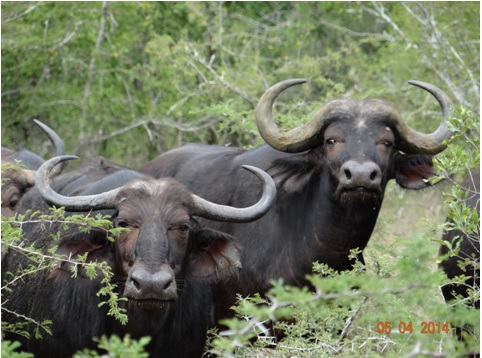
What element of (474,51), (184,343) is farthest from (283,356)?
(474,51)

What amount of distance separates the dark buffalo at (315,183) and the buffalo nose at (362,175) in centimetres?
15

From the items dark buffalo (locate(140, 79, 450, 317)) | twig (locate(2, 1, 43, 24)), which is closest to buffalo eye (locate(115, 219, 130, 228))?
dark buffalo (locate(140, 79, 450, 317))

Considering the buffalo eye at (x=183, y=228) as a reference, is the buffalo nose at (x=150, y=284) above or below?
Answer: below

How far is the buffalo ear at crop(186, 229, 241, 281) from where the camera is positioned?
7109 millimetres

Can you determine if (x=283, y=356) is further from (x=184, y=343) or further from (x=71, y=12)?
(x=71, y=12)

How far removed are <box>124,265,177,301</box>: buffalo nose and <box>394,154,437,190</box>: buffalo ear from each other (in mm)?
2657

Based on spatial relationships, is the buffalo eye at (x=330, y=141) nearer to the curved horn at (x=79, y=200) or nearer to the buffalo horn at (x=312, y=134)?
the buffalo horn at (x=312, y=134)

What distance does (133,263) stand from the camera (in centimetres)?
650

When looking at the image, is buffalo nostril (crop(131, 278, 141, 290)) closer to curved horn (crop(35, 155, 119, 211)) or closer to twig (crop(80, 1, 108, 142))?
curved horn (crop(35, 155, 119, 211))

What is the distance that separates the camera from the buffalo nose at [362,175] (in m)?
7.48

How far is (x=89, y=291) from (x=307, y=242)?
197cm

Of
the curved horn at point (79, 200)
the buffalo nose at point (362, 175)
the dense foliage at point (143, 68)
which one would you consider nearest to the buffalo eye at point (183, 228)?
the curved horn at point (79, 200)

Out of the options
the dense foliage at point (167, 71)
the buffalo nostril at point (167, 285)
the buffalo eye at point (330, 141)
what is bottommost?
the buffalo nostril at point (167, 285)

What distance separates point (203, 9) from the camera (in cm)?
1549
